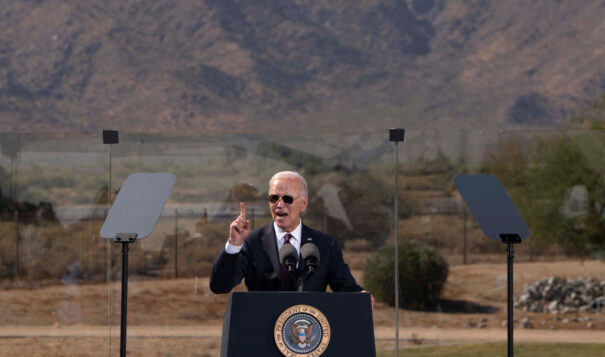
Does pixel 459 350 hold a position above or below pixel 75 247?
below

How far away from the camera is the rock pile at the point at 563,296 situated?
7535 mm

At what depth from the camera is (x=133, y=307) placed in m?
7.04

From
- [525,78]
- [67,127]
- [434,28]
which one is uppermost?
[434,28]

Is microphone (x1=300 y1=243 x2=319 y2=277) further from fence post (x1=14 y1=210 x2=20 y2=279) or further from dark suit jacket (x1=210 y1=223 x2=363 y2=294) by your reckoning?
fence post (x1=14 y1=210 x2=20 y2=279)

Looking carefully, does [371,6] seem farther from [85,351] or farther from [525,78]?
[85,351]

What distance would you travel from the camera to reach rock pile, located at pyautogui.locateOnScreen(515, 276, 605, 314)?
754 cm

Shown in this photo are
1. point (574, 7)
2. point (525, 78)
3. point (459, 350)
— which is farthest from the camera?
point (574, 7)

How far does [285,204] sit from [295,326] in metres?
0.76

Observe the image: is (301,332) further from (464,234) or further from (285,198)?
(464,234)

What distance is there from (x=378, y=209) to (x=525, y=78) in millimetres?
62978

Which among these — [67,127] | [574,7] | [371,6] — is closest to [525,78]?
[574,7]

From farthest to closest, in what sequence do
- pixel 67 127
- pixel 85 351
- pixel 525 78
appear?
pixel 525 78 → pixel 67 127 → pixel 85 351

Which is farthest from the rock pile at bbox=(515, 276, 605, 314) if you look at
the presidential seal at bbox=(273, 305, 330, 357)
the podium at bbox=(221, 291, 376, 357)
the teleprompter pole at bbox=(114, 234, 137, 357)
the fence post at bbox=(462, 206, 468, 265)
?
the presidential seal at bbox=(273, 305, 330, 357)

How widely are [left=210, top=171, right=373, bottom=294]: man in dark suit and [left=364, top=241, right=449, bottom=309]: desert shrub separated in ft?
9.55
